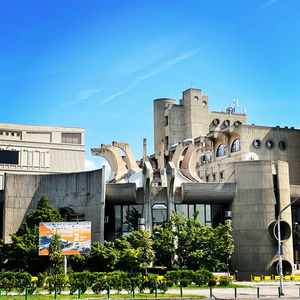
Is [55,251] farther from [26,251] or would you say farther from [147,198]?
[147,198]

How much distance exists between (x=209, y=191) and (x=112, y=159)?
13876mm

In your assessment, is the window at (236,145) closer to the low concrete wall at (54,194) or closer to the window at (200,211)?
the window at (200,211)

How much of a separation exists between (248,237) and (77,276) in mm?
24669

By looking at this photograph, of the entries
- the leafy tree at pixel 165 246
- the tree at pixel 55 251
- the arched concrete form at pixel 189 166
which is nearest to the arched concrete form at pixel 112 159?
the arched concrete form at pixel 189 166

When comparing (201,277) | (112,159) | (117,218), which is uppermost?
(112,159)

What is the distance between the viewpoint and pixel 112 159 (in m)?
64.9

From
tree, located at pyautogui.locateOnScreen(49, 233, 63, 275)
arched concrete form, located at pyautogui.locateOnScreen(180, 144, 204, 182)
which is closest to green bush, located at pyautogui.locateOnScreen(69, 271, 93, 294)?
tree, located at pyautogui.locateOnScreen(49, 233, 63, 275)

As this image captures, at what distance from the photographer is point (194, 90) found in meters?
109

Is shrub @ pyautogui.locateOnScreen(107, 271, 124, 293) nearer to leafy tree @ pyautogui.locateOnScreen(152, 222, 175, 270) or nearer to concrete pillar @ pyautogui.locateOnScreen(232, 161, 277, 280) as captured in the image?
leafy tree @ pyautogui.locateOnScreen(152, 222, 175, 270)

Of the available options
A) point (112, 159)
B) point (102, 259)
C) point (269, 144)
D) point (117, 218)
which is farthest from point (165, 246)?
point (269, 144)

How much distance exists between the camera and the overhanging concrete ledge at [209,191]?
57250 mm

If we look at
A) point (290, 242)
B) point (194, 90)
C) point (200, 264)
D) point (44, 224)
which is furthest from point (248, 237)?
point (194, 90)

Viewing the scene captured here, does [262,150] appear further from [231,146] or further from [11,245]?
[11,245]

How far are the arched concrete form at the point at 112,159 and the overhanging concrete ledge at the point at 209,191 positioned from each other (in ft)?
33.4
